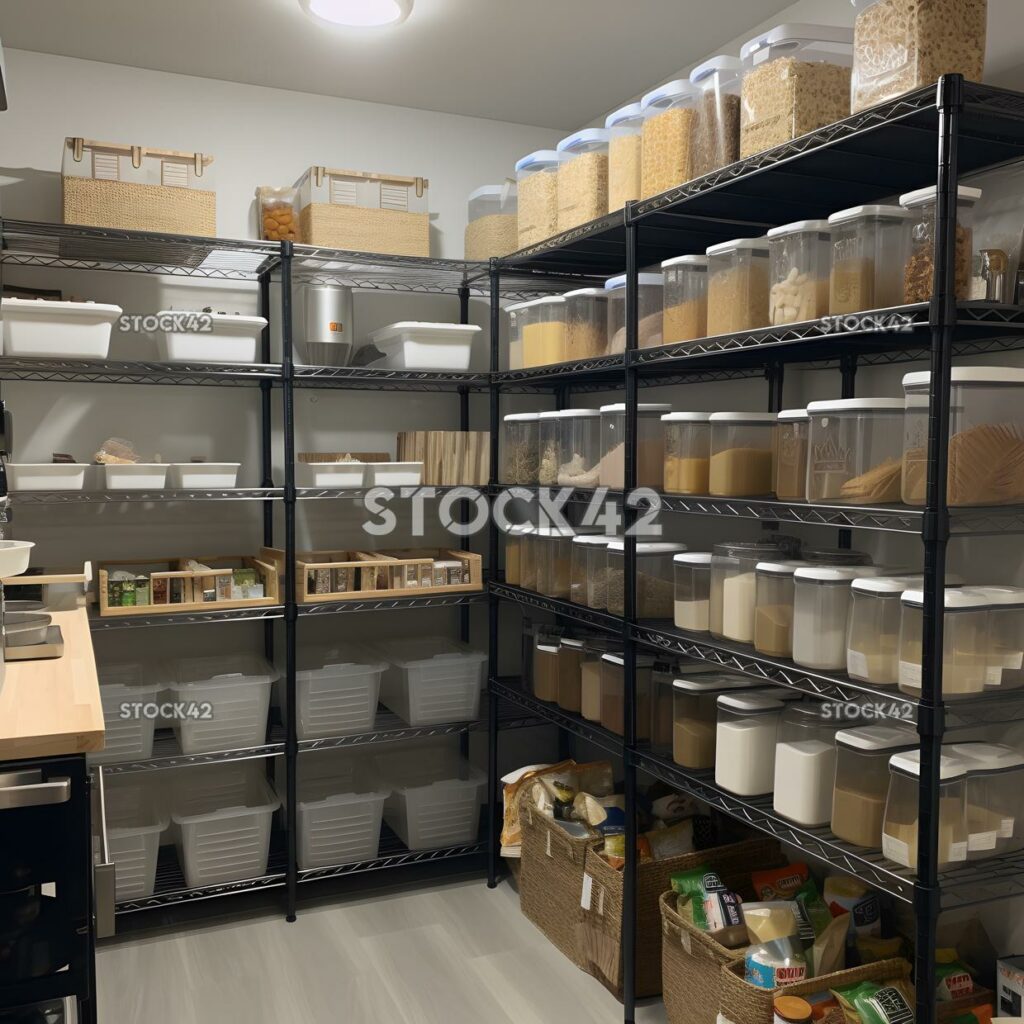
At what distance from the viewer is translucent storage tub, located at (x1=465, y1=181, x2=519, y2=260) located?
380cm

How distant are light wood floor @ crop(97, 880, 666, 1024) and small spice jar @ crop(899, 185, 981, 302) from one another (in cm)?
219

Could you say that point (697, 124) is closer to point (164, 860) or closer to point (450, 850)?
point (450, 850)

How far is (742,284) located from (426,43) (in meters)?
1.63

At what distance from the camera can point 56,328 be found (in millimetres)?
3150

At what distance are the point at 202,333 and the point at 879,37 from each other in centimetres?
233

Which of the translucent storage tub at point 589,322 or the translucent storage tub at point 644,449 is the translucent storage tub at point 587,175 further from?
the translucent storage tub at point 644,449

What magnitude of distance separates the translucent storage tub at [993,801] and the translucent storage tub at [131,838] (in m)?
2.62

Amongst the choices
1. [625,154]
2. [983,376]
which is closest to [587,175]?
[625,154]

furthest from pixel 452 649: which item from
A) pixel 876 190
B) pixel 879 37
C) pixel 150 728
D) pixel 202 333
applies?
pixel 879 37

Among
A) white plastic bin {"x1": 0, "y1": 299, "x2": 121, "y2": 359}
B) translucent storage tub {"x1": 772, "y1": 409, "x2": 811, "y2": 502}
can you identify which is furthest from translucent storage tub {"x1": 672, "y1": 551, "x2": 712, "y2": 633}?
white plastic bin {"x1": 0, "y1": 299, "x2": 121, "y2": 359}

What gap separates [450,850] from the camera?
3.87 meters

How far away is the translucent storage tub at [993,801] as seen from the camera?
1986 mm

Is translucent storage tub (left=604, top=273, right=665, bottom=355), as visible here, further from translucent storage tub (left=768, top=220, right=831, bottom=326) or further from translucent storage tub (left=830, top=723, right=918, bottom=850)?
translucent storage tub (left=830, top=723, right=918, bottom=850)

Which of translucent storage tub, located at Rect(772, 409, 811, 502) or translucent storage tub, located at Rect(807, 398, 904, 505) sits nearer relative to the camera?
translucent storage tub, located at Rect(807, 398, 904, 505)
